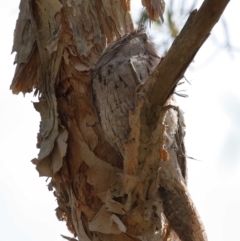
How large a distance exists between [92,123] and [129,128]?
9.0 inches

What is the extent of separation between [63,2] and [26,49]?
388 millimetres

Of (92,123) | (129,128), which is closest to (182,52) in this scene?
(129,128)

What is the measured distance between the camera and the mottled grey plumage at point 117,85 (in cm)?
340

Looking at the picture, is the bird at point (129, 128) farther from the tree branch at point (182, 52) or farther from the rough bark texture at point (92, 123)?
the tree branch at point (182, 52)

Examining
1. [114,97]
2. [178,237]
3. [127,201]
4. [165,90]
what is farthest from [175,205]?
[165,90]

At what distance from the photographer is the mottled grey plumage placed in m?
3.40

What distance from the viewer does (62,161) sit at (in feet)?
10.8

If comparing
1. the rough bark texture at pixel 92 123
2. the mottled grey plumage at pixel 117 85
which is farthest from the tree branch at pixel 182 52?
the mottled grey plumage at pixel 117 85

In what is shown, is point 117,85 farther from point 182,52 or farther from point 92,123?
point 182,52

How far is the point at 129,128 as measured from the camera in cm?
340

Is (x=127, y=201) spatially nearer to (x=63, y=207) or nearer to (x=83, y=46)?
(x=63, y=207)

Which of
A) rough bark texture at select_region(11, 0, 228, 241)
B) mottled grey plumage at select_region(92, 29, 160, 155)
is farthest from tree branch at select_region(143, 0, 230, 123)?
mottled grey plumage at select_region(92, 29, 160, 155)

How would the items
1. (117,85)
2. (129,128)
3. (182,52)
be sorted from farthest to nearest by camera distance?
(117,85) → (129,128) → (182,52)

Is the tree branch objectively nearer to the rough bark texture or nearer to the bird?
the rough bark texture
